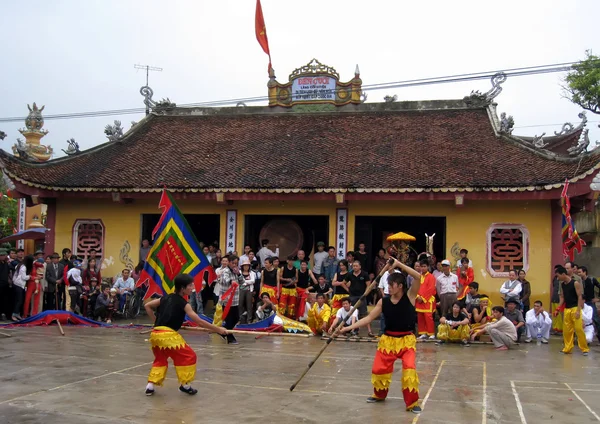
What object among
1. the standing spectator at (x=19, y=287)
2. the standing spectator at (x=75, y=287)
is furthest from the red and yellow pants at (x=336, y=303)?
the standing spectator at (x=19, y=287)

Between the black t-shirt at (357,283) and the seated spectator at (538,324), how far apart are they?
3.20 meters

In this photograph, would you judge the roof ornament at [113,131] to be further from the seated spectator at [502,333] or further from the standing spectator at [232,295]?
the seated spectator at [502,333]

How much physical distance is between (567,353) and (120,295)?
376 inches

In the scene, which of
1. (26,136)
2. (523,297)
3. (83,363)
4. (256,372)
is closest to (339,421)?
(256,372)

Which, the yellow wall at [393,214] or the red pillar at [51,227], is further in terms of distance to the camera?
the red pillar at [51,227]

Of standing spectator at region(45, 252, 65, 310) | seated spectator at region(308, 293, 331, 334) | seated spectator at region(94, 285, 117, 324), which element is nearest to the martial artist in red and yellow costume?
seated spectator at region(308, 293, 331, 334)

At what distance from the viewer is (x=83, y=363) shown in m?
9.29

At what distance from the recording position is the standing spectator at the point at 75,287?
48.6 feet

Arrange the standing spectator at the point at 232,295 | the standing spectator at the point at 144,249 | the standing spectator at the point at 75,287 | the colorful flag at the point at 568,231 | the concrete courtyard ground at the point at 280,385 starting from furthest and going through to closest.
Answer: the standing spectator at the point at 144,249 → the standing spectator at the point at 75,287 → the colorful flag at the point at 568,231 → the standing spectator at the point at 232,295 → the concrete courtyard ground at the point at 280,385

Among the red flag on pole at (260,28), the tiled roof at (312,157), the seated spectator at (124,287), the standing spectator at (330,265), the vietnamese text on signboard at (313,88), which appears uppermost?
the red flag on pole at (260,28)

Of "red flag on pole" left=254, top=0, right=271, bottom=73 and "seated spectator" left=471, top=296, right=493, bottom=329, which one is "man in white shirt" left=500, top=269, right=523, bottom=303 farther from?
"red flag on pole" left=254, top=0, right=271, bottom=73

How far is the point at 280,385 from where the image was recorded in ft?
26.3

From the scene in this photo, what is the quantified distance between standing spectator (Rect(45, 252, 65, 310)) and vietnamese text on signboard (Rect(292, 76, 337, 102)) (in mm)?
8600

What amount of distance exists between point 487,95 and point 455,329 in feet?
28.6
